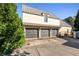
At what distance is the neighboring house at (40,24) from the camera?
10.6 m

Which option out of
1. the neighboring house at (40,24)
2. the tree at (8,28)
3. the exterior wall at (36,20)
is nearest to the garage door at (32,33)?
the neighboring house at (40,24)

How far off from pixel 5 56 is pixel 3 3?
252cm

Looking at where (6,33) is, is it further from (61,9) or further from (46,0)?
(61,9)

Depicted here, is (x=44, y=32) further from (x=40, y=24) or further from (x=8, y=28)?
(x=8, y=28)

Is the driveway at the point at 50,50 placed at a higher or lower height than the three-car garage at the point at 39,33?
lower

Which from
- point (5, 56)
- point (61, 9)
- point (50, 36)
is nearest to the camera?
point (5, 56)

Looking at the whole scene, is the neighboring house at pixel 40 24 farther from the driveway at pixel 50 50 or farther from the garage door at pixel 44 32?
the driveway at pixel 50 50

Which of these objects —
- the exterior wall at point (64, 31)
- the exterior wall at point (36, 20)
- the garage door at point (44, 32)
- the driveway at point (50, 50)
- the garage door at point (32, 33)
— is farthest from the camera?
the exterior wall at point (64, 31)

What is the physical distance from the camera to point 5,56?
5168mm

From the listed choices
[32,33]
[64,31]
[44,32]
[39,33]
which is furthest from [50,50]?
[64,31]

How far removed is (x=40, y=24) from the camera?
39.4ft

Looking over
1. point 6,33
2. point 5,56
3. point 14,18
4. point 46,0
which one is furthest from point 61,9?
point 5,56

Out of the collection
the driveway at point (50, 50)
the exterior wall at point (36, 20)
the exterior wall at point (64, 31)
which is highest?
A: the exterior wall at point (36, 20)

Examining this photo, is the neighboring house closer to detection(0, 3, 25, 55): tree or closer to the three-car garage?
the three-car garage
